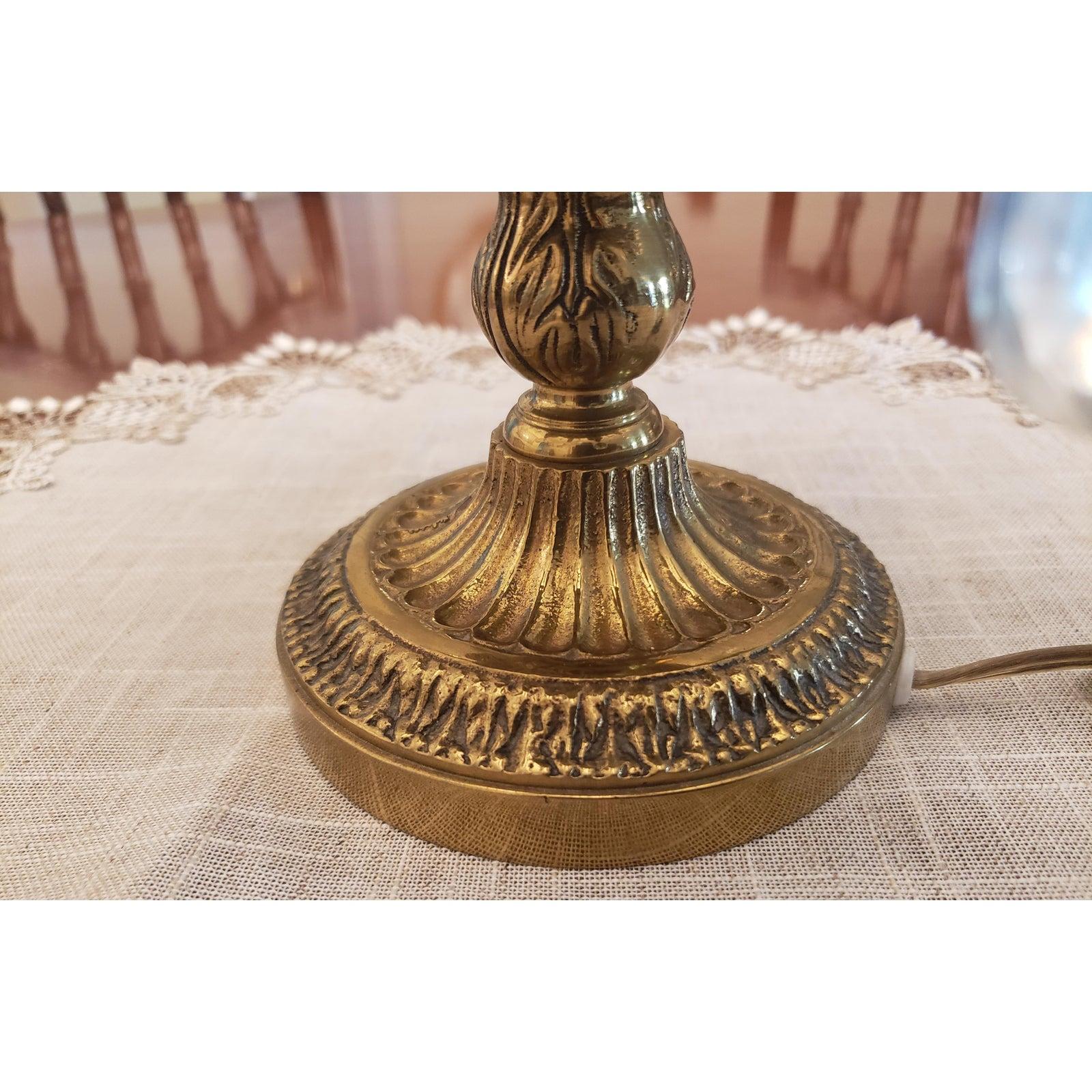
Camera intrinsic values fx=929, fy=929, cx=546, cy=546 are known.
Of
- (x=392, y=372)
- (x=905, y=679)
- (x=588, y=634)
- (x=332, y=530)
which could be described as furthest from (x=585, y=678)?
(x=392, y=372)

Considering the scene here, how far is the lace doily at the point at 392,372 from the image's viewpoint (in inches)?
33.0

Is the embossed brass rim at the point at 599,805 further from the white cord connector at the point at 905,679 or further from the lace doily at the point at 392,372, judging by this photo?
the lace doily at the point at 392,372

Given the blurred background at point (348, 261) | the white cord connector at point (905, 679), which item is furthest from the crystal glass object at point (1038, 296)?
the white cord connector at point (905, 679)

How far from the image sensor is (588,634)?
42 centimetres

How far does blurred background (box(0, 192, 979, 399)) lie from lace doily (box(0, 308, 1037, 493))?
42 mm

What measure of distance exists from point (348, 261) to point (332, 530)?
22.0 inches

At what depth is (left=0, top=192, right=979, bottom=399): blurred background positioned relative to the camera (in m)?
1.04

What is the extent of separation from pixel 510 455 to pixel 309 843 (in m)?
0.20

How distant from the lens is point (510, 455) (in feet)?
1.50

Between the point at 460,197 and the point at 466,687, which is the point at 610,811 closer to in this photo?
the point at 466,687

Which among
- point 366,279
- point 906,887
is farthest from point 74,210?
point 906,887

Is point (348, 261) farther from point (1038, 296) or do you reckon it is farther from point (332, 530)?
point (1038, 296)

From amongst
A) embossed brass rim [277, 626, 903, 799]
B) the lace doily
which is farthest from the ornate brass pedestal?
the lace doily

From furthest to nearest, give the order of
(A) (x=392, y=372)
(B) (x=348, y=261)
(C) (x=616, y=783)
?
(B) (x=348, y=261) < (A) (x=392, y=372) < (C) (x=616, y=783)
